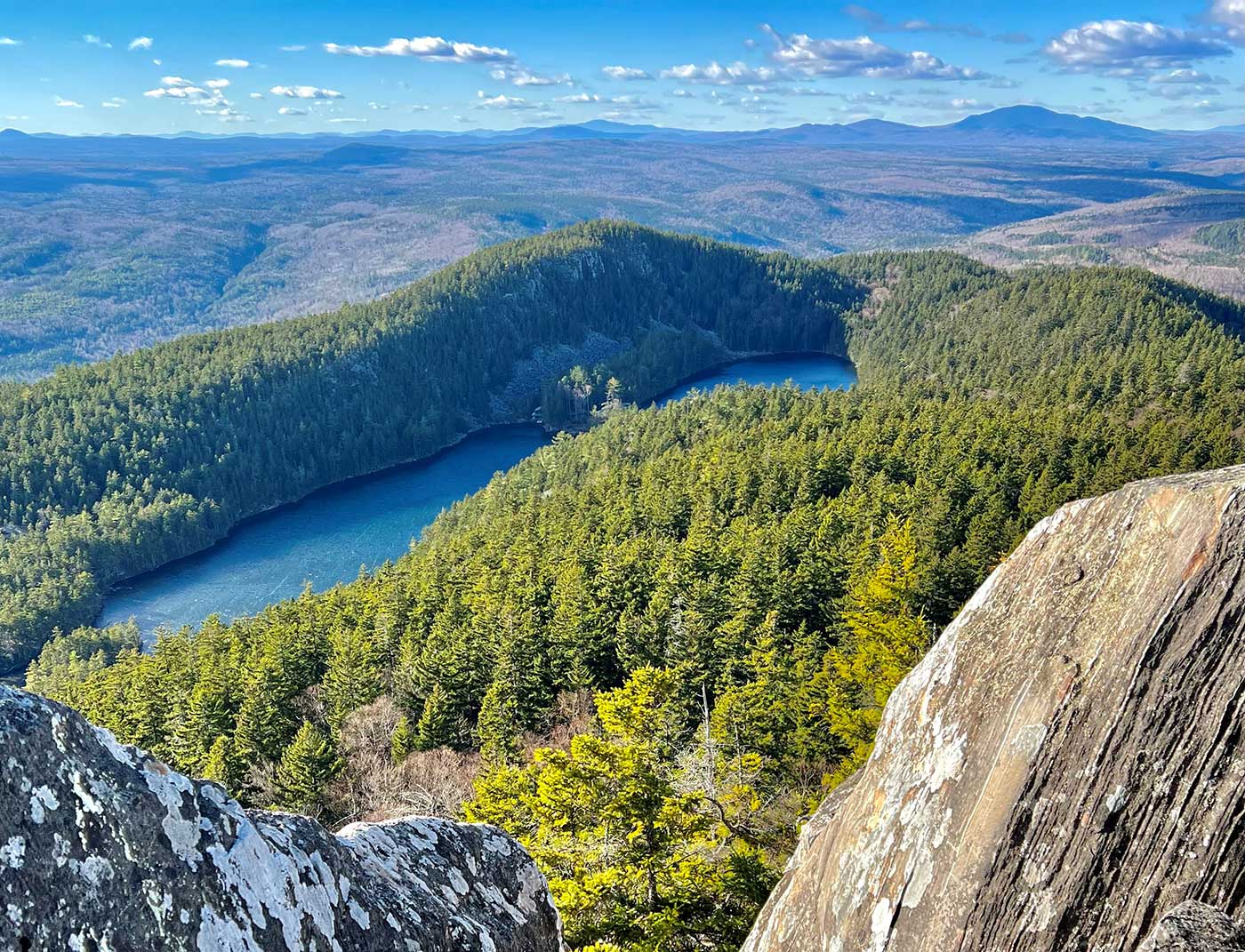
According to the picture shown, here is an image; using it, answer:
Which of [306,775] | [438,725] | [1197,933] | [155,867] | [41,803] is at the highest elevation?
[41,803]

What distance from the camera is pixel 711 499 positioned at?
77.6 m

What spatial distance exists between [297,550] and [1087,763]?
15302 centimetres

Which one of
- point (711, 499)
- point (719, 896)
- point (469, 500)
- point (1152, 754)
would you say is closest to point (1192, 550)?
point (1152, 754)

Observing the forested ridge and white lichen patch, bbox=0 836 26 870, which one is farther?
the forested ridge

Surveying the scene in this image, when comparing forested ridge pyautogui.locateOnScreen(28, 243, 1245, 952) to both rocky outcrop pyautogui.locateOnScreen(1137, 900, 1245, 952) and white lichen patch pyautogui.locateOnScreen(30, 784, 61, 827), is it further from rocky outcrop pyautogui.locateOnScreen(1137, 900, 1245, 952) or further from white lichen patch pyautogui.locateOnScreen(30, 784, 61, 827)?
white lichen patch pyautogui.locateOnScreen(30, 784, 61, 827)

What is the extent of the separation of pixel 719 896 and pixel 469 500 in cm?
11577

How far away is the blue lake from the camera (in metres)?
128

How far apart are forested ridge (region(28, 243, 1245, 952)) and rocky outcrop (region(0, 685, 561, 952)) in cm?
1063

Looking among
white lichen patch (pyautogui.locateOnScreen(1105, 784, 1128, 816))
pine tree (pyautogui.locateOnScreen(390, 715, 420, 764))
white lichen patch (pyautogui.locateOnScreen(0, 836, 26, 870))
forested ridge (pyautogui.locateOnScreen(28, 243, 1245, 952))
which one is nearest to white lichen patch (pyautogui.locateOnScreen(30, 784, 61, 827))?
white lichen patch (pyautogui.locateOnScreen(0, 836, 26, 870))

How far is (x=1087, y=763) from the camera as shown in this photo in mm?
10992

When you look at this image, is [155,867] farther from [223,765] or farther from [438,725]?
[223,765]

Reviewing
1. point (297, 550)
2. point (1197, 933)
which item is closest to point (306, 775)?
point (1197, 933)

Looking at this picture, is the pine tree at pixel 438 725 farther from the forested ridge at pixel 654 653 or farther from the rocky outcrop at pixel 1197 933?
the rocky outcrop at pixel 1197 933

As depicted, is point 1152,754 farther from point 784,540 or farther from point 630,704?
point 784,540
